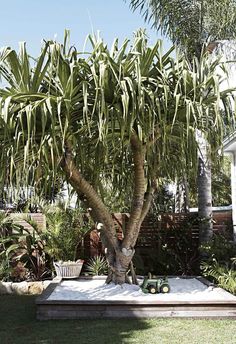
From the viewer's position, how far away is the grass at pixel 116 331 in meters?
4.80

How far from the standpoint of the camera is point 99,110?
5.55 meters

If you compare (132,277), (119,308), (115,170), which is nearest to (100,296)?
(119,308)

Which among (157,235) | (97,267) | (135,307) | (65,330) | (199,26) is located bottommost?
(65,330)

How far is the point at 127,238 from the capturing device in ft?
23.5

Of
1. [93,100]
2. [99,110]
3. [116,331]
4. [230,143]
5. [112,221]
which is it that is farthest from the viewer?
[230,143]

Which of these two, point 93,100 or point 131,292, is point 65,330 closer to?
point 131,292

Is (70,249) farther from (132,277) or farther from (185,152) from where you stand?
(185,152)

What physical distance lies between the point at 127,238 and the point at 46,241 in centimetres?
236

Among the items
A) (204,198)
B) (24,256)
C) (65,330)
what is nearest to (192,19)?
(204,198)

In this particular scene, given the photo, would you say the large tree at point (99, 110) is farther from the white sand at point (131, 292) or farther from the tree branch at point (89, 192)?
the white sand at point (131, 292)

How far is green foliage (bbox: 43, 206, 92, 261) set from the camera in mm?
8719

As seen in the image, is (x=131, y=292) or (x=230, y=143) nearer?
(x=131, y=292)

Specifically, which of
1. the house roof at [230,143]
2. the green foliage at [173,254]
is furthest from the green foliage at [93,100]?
the green foliage at [173,254]

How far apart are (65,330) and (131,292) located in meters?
1.59
